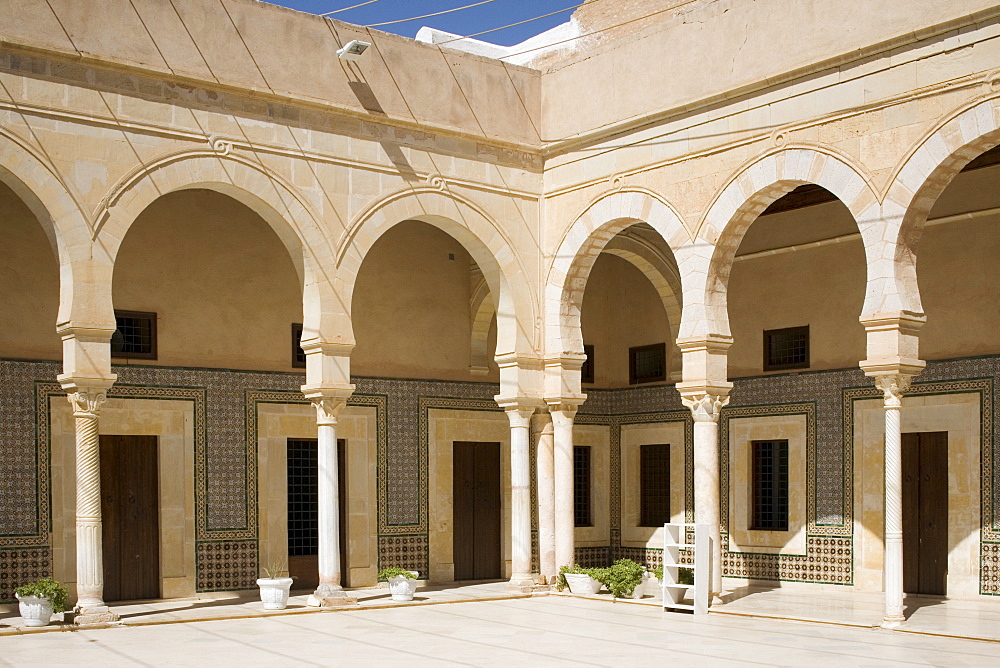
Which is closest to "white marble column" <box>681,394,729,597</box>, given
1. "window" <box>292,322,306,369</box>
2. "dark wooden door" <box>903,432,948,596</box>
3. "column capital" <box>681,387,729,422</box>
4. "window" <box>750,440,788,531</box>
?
"column capital" <box>681,387,729,422</box>

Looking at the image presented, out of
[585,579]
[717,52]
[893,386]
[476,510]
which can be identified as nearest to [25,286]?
[476,510]

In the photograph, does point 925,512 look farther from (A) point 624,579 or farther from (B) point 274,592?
(B) point 274,592

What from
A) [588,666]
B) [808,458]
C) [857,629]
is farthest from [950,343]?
[588,666]

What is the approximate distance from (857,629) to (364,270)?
6928 millimetres

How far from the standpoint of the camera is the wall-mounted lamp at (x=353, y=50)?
11.0m

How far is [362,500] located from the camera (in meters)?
13.6

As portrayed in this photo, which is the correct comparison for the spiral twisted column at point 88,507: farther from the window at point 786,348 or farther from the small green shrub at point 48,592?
the window at point 786,348

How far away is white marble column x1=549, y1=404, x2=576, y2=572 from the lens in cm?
1249

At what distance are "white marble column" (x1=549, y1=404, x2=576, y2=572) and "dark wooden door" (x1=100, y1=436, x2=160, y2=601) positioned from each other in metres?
4.17

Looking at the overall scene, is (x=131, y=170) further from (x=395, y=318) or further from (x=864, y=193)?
(x=864, y=193)

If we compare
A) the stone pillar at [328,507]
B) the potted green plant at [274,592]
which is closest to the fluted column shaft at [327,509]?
the stone pillar at [328,507]

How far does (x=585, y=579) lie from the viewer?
12.1 metres

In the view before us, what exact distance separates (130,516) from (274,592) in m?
2.20

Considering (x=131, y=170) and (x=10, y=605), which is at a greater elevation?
(x=131, y=170)
